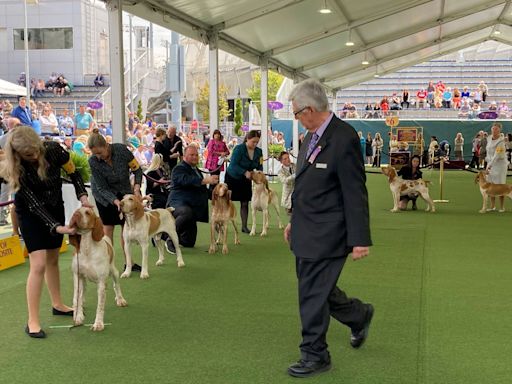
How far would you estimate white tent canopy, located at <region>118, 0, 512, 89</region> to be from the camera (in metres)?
12.9

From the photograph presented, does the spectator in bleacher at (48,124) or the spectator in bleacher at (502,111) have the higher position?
the spectator in bleacher at (502,111)

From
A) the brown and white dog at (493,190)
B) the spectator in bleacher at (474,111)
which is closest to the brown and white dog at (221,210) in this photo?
the brown and white dog at (493,190)

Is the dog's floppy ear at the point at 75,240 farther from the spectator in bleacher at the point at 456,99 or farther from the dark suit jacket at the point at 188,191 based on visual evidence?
the spectator in bleacher at the point at 456,99

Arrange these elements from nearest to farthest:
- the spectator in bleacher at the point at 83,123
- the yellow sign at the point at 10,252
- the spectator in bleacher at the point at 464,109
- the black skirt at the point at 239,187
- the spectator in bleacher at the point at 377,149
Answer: the yellow sign at the point at 10,252
the black skirt at the point at 239,187
the spectator in bleacher at the point at 83,123
the spectator in bleacher at the point at 377,149
the spectator in bleacher at the point at 464,109

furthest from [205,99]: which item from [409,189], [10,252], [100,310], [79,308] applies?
[100,310]

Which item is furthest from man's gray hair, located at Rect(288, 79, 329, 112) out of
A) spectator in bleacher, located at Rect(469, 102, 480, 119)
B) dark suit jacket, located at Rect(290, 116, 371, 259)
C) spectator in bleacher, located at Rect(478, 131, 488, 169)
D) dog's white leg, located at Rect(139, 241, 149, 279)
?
spectator in bleacher, located at Rect(469, 102, 480, 119)

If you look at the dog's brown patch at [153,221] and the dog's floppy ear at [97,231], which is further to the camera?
the dog's brown patch at [153,221]

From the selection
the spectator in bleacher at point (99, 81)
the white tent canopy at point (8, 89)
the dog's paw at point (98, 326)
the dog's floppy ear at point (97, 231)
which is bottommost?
the dog's paw at point (98, 326)

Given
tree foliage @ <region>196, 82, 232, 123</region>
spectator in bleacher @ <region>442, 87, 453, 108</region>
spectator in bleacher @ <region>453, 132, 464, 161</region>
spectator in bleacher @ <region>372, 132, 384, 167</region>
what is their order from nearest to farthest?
spectator in bleacher @ <region>453, 132, 464, 161</region> < spectator in bleacher @ <region>372, 132, 384, 167</region> < spectator in bleacher @ <region>442, 87, 453, 108</region> < tree foliage @ <region>196, 82, 232, 123</region>

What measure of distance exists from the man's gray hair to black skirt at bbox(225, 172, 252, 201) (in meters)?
6.30

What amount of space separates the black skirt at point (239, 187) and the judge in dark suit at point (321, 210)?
612 cm

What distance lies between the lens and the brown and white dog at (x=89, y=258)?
505 cm

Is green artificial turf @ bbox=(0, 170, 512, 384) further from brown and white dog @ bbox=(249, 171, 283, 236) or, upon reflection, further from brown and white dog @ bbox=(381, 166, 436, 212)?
brown and white dog @ bbox=(381, 166, 436, 212)

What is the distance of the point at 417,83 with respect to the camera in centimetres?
4634
